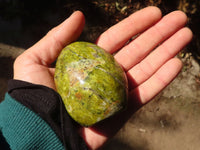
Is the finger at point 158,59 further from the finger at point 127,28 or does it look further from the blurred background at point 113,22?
the blurred background at point 113,22

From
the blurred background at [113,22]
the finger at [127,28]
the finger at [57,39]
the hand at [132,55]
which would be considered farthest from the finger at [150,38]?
the blurred background at [113,22]

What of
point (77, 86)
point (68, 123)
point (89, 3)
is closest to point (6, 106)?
point (68, 123)

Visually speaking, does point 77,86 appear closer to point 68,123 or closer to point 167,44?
point 68,123

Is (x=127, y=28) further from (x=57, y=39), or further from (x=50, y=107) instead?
(x=50, y=107)

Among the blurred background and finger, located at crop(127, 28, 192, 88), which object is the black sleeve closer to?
finger, located at crop(127, 28, 192, 88)

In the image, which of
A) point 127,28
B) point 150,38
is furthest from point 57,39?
point 150,38

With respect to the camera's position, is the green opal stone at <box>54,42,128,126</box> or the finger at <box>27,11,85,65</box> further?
the finger at <box>27,11,85,65</box>

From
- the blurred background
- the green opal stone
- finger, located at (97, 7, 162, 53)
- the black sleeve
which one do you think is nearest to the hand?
finger, located at (97, 7, 162, 53)
